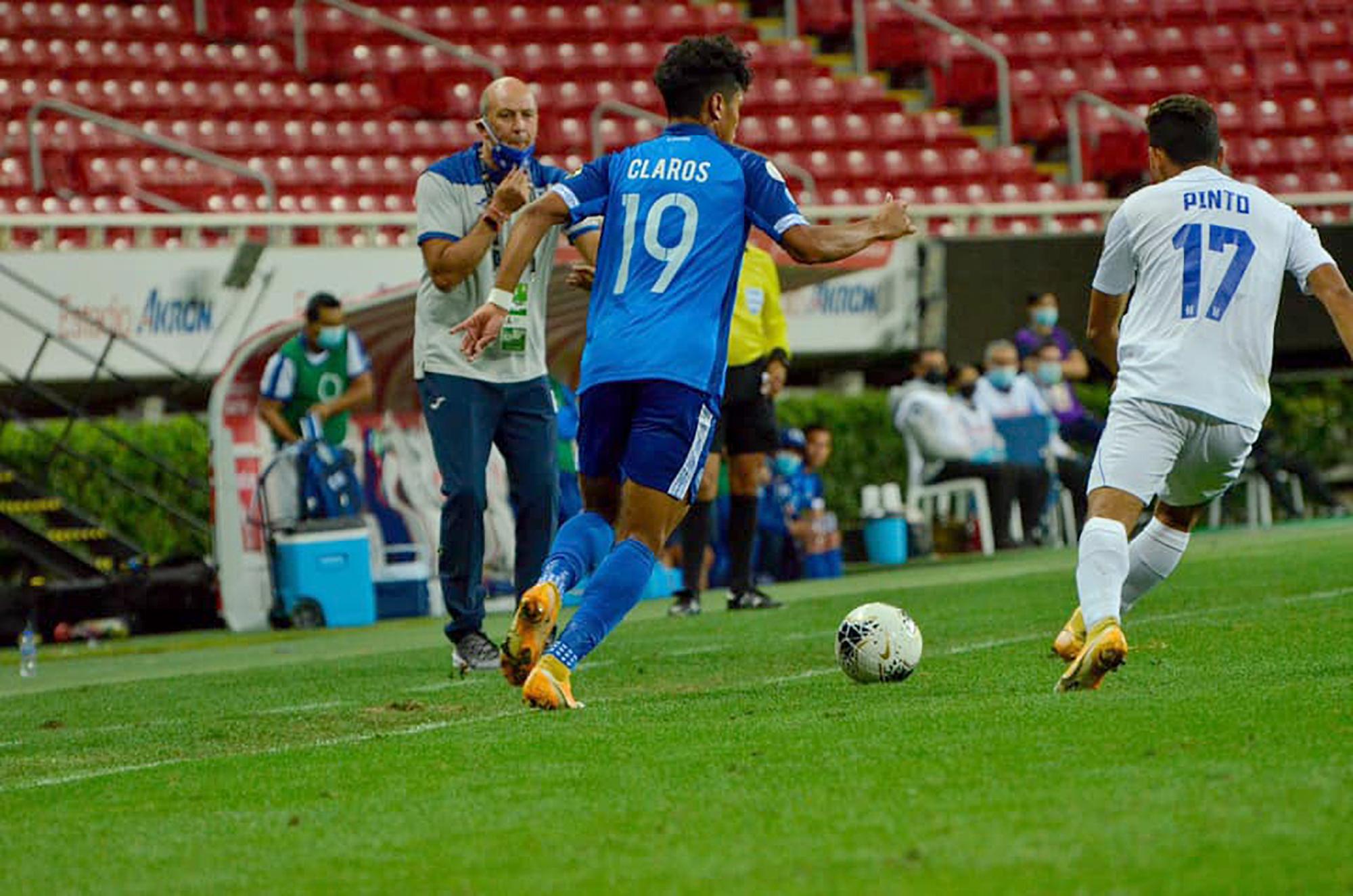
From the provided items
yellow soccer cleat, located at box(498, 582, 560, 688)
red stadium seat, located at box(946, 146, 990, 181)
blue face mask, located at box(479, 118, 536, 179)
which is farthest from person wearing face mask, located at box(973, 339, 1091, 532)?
yellow soccer cleat, located at box(498, 582, 560, 688)

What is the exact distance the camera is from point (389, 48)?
2348 cm

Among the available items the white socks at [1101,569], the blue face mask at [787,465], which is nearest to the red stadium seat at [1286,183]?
the blue face mask at [787,465]

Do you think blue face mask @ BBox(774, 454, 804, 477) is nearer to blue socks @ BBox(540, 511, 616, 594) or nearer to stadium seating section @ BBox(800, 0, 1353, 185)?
stadium seating section @ BBox(800, 0, 1353, 185)

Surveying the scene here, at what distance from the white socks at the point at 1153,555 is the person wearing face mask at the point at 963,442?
10172mm

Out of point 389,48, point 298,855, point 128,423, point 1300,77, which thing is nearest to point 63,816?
point 298,855

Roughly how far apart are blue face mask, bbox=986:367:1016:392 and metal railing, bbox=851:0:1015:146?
6.11 metres

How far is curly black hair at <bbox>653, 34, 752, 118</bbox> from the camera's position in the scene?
6.59m

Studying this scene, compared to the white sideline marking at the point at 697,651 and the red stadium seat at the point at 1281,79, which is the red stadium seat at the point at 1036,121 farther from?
the white sideline marking at the point at 697,651

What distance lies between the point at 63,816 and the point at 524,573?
3.71 metres

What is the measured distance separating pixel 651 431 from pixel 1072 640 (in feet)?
5.64

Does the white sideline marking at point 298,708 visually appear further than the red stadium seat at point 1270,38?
No

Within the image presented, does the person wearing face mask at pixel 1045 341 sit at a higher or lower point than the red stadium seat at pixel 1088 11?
lower

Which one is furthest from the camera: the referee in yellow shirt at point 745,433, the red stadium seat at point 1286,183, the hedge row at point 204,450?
the red stadium seat at point 1286,183

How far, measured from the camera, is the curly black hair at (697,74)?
6.59 m
